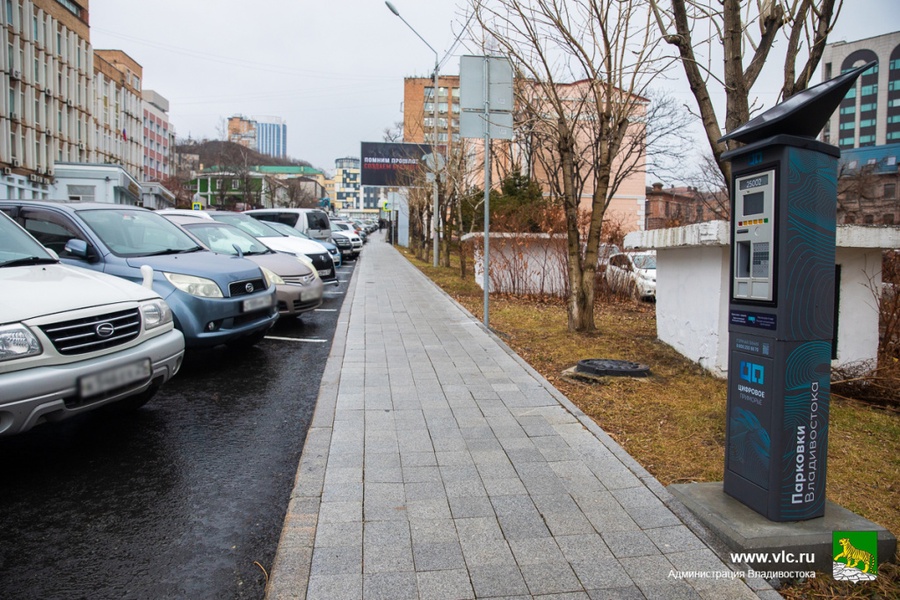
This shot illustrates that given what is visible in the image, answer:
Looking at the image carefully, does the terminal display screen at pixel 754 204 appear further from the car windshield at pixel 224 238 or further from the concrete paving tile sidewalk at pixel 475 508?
the car windshield at pixel 224 238

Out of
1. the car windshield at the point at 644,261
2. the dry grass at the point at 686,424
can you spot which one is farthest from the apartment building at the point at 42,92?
the dry grass at the point at 686,424

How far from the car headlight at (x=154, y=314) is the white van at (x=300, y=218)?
1591cm

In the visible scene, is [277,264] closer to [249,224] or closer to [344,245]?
[249,224]

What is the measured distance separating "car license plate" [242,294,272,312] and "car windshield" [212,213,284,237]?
533cm

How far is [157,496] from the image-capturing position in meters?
3.86

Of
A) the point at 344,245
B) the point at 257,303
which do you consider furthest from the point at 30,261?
the point at 344,245

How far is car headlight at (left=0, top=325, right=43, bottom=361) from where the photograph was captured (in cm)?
375

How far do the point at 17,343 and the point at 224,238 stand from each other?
21.3 feet

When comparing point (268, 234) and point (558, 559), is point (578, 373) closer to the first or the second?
point (558, 559)

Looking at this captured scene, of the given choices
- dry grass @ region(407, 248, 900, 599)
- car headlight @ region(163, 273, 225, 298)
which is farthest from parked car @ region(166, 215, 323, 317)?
dry grass @ region(407, 248, 900, 599)

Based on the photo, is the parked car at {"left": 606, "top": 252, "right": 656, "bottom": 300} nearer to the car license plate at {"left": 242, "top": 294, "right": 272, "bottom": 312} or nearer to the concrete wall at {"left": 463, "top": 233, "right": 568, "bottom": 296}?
the concrete wall at {"left": 463, "top": 233, "right": 568, "bottom": 296}

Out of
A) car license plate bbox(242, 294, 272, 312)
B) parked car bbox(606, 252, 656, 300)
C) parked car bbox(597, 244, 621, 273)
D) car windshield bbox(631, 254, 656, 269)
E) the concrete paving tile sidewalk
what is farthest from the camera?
car windshield bbox(631, 254, 656, 269)

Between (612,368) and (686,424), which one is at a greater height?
(612,368)

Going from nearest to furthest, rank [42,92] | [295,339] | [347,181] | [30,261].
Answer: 1. [30,261]
2. [295,339]
3. [42,92]
4. [347,181]
